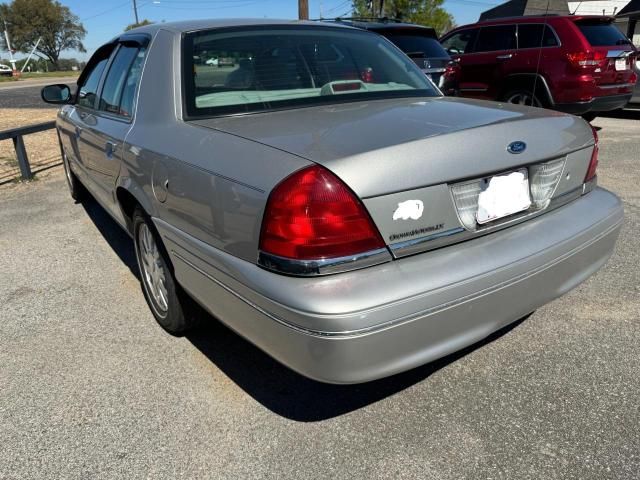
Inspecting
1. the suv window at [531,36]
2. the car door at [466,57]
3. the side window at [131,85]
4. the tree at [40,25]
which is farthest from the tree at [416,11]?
the tree at [40,25]

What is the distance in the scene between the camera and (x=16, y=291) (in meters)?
3.60

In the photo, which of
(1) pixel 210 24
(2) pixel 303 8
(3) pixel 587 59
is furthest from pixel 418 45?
(2) pixel 303 8

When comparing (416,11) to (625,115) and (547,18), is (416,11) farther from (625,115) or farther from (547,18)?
(547,18)

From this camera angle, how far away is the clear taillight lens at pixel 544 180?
86.5 inches

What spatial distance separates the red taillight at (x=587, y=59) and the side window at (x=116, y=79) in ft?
21.3

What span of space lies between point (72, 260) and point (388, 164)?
3203 mm

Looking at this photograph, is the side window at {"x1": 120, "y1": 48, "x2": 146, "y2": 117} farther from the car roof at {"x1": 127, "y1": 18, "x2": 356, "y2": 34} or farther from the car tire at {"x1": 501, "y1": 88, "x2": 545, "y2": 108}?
the car tire at {"x1": 501, "y1": 88, "x2": 545, "y2": 108}

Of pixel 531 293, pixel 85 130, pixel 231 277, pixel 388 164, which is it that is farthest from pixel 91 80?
pixel 531 293

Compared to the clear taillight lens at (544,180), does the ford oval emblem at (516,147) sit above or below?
above

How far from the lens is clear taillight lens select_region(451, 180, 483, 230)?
1.94 m

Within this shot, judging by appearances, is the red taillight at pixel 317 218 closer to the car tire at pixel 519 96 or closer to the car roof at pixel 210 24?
the car roof at pixel 210 24

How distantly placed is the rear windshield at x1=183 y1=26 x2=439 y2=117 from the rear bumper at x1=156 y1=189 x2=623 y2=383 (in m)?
0.77

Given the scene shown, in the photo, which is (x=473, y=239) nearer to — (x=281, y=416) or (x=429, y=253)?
(x=429, y=253)

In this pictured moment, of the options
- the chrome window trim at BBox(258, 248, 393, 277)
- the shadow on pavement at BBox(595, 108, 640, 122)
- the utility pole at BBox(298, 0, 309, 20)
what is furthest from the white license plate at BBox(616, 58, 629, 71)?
the utility pole at BBox(298, 0, 309, 20)
